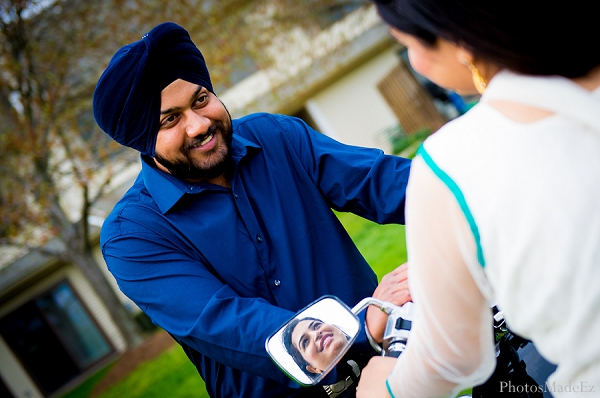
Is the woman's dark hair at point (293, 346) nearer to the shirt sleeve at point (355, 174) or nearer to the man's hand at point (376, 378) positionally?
the man's hand at point (376, 378)

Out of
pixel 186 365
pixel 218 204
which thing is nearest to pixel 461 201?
pixel 218 204

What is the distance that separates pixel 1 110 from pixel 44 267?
6.08 meters

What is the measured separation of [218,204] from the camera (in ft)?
8.41

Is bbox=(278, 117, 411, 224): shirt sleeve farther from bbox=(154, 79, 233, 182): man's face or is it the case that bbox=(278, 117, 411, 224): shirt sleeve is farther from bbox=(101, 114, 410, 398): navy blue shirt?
bbox=(154, 79, 233, 182): man's face

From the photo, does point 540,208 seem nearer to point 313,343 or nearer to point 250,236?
point 313,343

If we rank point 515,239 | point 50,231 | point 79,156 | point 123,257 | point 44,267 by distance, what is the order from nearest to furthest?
point 515,239
point 123,257
point 79,156
point 50,231
point 44,267

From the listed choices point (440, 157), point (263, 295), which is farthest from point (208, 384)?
point (440, 157)

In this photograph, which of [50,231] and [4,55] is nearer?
[4,55]

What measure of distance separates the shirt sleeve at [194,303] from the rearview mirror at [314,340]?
1.03 feet

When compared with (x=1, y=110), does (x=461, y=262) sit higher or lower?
lower

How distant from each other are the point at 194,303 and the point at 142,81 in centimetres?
100

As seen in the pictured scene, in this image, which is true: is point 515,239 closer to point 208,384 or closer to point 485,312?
point 485,312

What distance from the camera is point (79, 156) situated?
13.9m

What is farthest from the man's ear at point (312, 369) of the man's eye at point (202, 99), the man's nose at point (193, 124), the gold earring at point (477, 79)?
the man's eye at point (202, 99)
